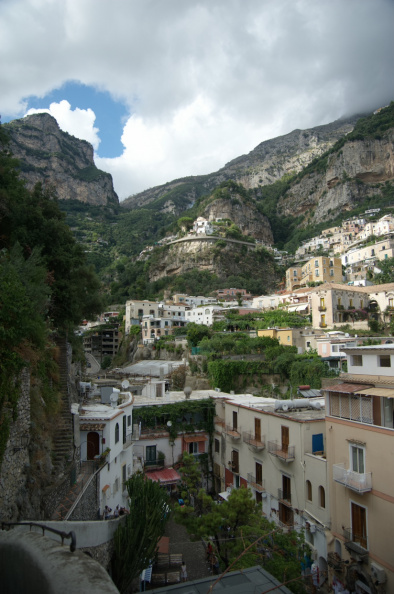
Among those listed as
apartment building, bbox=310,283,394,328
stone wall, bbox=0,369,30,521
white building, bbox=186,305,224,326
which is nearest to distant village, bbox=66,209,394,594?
stone wall, bbox=0,369,30,521

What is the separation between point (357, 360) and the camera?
46.0 ft

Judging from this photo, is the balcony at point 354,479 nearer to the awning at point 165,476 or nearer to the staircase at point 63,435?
the staircase at point 63,435

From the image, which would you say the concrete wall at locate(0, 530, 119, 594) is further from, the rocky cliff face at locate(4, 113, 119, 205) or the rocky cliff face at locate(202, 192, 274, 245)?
the rocky cliff face at locate(4, 113, 119, 205)

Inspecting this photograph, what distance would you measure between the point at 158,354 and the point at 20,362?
45719mm

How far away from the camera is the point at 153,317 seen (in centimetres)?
6312

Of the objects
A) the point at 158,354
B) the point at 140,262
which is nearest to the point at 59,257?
the point at 158,354

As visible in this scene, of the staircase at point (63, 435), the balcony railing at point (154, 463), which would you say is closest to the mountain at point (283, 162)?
the balcony railing at point (154, 463)

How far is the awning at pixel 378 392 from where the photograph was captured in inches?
442

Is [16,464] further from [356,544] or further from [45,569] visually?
[356,544]

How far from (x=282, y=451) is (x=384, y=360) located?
6.45 m

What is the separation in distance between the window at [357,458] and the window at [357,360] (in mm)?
3013

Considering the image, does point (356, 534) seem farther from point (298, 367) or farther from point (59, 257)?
point (298, 367)

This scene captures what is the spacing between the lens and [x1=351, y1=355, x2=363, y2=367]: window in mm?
13875

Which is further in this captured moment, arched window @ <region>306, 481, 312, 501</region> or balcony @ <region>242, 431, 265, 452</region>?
balcony @ <region>242, 431, 265, 452</region>
